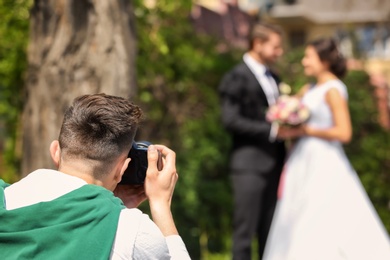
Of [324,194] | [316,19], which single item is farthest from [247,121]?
[316,19]

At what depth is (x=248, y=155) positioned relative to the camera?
7652 millimetres

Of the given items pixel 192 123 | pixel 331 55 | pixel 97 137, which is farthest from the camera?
pixel 192 123

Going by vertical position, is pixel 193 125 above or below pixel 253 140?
below

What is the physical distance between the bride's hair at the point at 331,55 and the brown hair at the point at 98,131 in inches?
210

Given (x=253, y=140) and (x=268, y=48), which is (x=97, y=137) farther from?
(x=268, y=48)

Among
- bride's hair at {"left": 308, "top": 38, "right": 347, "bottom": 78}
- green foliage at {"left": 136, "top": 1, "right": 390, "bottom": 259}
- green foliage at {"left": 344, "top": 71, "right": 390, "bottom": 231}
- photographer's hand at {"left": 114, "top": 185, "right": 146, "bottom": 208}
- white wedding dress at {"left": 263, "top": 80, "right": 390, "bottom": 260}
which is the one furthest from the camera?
green foliage at {"left": 344, "top": 71, "right": 390, "bottom": 231}

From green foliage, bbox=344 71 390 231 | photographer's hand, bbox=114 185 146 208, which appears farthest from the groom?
photographer's hand, bbox=114 185 146 208

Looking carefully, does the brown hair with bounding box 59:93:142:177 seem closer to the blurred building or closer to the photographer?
the photographer

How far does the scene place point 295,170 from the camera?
26.8ft

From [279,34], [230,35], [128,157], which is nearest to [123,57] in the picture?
[279,34]

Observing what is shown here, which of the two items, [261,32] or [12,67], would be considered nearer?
[12,67]

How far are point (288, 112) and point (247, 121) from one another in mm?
368

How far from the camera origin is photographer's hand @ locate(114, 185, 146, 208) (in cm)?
326

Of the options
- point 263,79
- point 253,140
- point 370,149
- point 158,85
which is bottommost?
point 370,149
